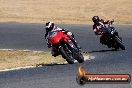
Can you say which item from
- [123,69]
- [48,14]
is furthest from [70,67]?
[48,14]

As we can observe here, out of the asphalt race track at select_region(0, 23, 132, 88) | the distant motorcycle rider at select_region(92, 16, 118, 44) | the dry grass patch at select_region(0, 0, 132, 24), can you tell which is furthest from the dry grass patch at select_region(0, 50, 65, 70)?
the dry grass patch at select_region(0, 0, 132, 24)

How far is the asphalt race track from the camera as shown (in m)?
14.8

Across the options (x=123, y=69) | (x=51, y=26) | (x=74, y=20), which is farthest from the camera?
(x=74, y=20)

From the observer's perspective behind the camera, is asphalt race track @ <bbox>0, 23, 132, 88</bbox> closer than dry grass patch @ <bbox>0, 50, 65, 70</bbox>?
Yes

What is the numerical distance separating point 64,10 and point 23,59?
30.4 metres

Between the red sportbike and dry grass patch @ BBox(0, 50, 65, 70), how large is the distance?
4.06 feet

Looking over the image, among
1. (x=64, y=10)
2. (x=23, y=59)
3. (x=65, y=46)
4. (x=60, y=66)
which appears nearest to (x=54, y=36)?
(x=65, y=46)

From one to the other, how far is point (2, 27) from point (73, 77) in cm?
2360

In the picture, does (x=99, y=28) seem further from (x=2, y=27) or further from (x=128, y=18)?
(x=128, y=18)

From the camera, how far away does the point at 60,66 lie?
18.7 m

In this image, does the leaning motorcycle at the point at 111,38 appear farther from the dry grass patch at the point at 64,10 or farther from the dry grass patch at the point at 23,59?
the dry grass patch at the point at 64,10

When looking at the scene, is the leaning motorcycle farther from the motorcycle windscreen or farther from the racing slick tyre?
the racing slick tyre

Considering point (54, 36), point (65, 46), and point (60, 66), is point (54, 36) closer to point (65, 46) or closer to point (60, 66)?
point (65, 46)

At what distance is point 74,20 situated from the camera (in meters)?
45.2
